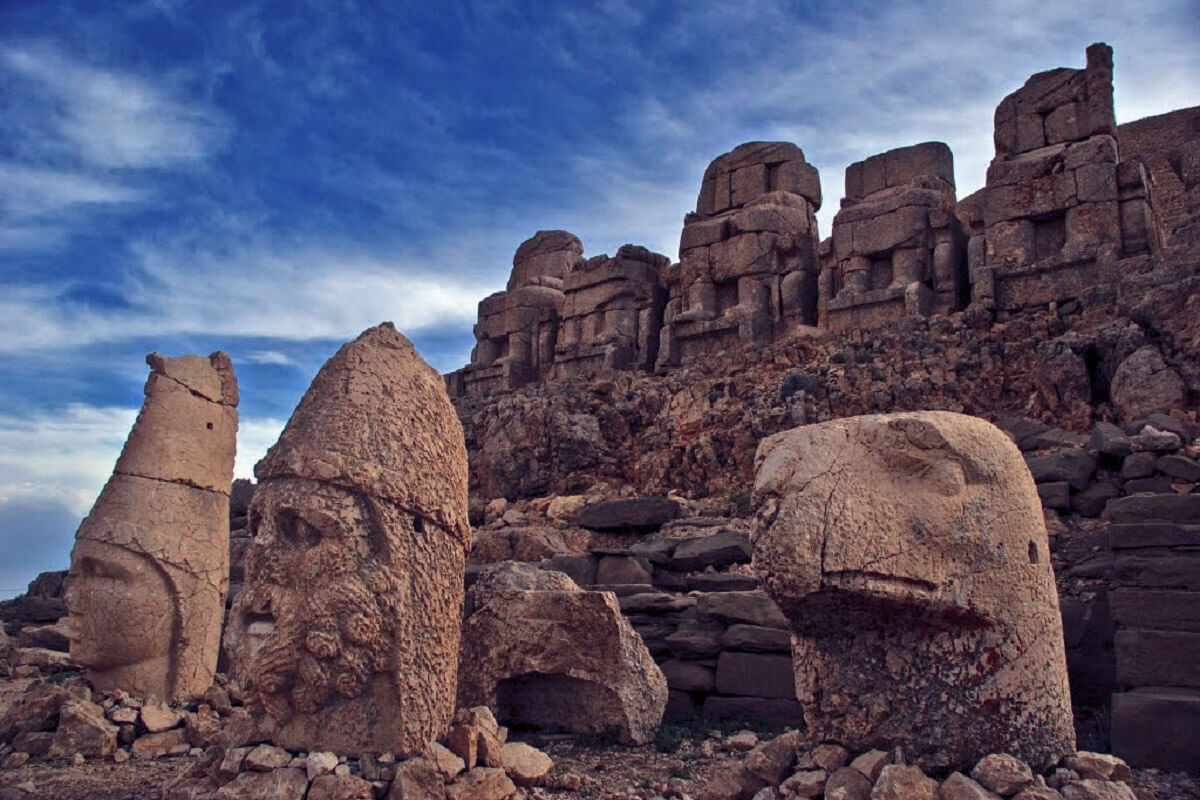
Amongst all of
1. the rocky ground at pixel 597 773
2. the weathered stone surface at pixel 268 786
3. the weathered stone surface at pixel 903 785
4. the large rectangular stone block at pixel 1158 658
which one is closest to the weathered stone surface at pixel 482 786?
the rocky ground at pixel 597 773

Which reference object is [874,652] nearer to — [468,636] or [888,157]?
[468,636]

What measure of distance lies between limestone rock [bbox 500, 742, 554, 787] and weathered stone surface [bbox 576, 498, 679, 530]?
5.33m

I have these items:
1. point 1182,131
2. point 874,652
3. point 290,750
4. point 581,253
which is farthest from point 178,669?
point 1182,131

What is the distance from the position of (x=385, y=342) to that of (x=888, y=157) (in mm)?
14137

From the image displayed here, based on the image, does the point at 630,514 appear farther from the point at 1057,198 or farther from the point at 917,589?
the point at 1057,198

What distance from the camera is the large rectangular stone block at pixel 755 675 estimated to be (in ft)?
19.0

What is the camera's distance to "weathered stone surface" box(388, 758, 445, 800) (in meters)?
3.66

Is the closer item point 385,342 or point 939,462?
point 939,462

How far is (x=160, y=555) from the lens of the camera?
6.25 metres

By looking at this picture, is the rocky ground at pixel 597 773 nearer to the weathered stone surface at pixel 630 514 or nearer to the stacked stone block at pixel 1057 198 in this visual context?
the weathered stone surface at pixel 630 514

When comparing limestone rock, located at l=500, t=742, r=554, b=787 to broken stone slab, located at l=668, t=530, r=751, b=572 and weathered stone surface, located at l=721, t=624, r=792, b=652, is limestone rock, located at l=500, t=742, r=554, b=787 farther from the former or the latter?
broken stone slab, located at l=668, t=530, r=751, b=572

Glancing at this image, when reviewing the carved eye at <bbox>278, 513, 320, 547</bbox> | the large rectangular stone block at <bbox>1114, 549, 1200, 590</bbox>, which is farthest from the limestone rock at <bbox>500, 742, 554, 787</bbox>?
the large rectangular stone block at <bbox>1114, 549, 1200, 590</bbox>

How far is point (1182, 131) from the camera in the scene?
2400 centimetres

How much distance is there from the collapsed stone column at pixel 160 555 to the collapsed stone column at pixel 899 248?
10.7m
